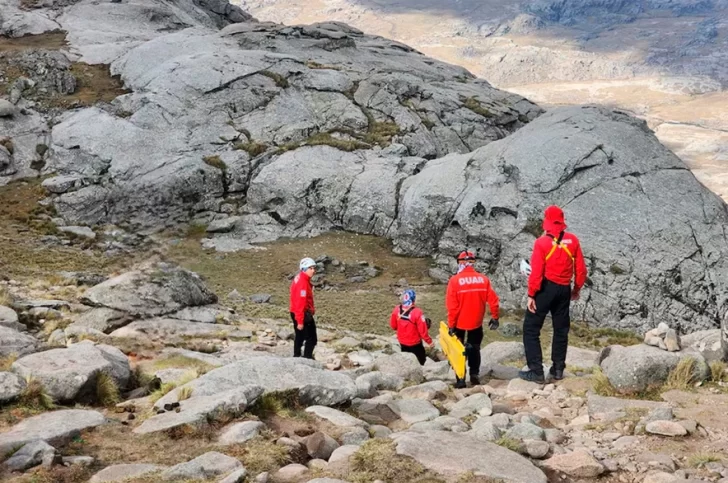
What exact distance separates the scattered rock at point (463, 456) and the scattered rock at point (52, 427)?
16.2 ft

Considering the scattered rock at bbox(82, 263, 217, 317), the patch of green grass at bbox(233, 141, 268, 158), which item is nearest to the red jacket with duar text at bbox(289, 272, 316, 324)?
the scattered rock at bbox(82, 263, 217, 317)

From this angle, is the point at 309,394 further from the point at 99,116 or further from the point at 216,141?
the point at 99,116

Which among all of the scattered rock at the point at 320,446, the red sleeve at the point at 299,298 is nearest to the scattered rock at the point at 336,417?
the scattered rock at the point at 320,446

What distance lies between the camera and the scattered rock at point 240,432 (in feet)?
28.8

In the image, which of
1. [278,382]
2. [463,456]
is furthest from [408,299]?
[463,456]

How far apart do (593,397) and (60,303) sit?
65.0 ft

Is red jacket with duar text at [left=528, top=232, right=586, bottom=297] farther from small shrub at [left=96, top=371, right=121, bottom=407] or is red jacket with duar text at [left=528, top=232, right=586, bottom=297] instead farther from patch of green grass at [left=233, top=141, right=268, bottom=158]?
patch of green grass at [left=233, top=141, right=268, bottom=158]

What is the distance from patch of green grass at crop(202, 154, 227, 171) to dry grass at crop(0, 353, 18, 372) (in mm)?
39290

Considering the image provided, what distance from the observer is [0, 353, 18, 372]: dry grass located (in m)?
11.1

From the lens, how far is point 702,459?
8.18 m

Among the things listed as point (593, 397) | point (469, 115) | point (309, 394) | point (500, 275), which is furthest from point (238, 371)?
point (469, 115)

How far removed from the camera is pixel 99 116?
2093 inches

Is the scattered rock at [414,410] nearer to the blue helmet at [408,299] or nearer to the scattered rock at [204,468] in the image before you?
the scattered rock at [204,468]

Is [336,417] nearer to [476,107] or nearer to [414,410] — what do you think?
[414,410]
